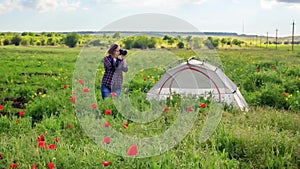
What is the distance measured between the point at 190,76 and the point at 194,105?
1682 millimetres

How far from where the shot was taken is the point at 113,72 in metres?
8.81

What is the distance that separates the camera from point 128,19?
262 inches

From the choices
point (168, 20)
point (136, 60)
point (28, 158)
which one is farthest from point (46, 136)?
point (136, 60)

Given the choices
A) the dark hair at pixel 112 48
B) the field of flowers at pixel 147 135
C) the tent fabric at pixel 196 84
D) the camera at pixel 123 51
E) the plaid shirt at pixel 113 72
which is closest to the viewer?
the field of flowers at pixel 147 135

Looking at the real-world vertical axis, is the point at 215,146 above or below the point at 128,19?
below

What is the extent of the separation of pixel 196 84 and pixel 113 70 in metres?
1.72

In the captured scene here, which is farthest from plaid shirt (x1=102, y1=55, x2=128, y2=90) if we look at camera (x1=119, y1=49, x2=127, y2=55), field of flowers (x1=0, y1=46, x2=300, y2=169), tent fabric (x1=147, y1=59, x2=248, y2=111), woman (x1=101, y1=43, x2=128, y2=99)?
tent fabric (x1=147, y1=59, x2=248, y2=111)

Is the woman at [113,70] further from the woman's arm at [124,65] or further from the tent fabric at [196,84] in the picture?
the tent fabric at [196,84]

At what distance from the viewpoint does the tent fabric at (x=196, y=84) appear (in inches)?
346

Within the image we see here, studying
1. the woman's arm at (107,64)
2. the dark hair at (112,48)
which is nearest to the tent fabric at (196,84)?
the woman's arm at (107,64)

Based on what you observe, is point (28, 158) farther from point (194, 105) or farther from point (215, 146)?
point (194, 105)

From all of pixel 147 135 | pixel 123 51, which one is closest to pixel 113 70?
pixel 123 51

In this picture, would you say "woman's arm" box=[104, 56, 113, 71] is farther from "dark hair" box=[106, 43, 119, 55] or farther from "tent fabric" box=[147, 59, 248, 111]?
"tent fabric" box=[147, 59, 248, 111]

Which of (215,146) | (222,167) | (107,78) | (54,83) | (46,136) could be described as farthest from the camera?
(54,83)
